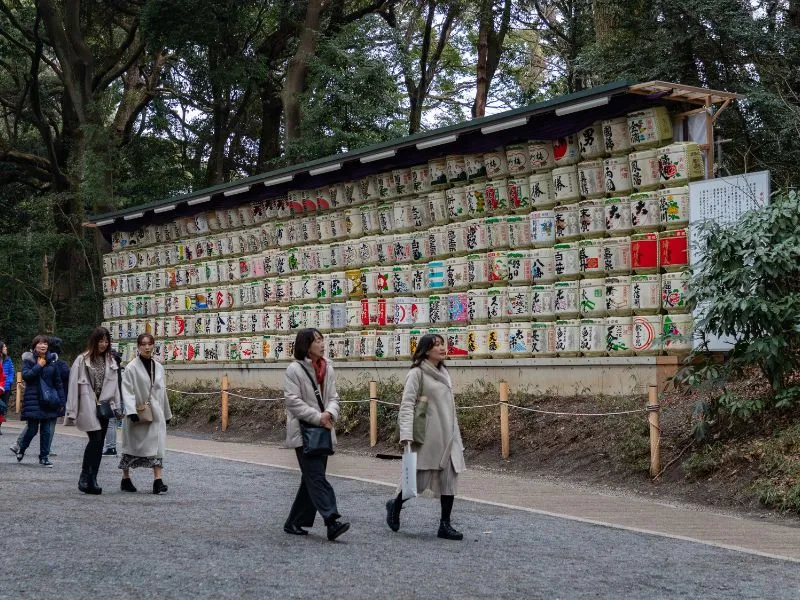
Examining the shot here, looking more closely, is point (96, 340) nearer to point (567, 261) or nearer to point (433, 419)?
point (433, 419)

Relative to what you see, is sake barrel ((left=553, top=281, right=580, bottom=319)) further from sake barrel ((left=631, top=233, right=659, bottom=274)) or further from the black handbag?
the black handbag

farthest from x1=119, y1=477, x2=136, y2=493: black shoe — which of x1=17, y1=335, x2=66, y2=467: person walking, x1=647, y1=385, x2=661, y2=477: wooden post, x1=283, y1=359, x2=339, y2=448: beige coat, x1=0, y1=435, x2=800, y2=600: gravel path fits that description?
x1=647, y1=385, x2=661, y2=477: wooden post

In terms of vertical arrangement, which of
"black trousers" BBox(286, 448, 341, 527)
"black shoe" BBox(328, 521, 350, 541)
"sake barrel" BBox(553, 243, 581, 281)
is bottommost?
"black shoe" BBox(328, 521, 350, 541)

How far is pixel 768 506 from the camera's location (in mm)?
11016

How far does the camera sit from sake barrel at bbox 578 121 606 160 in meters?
15.3

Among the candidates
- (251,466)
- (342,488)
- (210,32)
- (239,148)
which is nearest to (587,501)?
(342,488)

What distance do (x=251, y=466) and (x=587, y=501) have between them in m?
5.11

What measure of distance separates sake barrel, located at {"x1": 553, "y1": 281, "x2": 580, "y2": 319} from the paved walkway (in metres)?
2.77

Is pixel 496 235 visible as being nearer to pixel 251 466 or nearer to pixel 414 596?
pixel 251 466

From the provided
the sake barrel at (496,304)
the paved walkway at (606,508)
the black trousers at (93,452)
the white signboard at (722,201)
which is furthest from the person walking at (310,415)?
the sake barrel at (496,304)

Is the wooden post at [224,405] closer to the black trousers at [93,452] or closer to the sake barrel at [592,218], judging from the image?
the sake barrel at [592,218]

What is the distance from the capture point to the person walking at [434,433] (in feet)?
29.9

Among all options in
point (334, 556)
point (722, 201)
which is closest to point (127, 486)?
point (334, 556)

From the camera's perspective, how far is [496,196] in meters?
16.8
